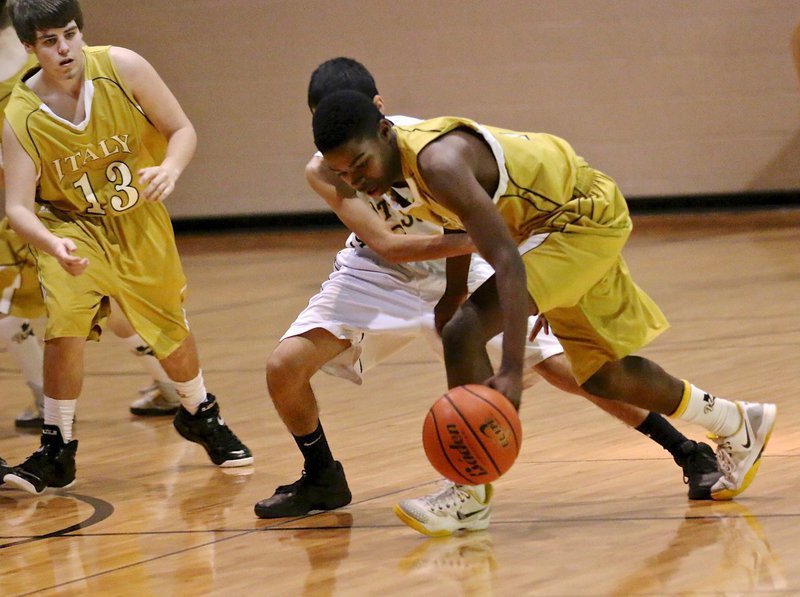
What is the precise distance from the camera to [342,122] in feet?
10.8

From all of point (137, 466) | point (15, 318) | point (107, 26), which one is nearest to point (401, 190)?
point (137, 466)

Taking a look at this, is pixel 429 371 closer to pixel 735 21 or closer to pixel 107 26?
pixel 735 21

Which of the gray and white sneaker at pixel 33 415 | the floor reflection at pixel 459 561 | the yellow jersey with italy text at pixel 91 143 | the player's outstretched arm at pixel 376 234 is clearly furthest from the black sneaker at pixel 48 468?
the floor reflection at pixel 459 561

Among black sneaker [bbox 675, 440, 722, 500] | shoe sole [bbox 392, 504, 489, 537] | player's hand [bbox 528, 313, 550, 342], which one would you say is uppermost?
player's hand [bbox 528, 313, 550, 342]

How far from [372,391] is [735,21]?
6.75 metres

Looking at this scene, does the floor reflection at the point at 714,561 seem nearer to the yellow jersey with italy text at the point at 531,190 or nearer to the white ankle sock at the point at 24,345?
the yellow jersey with italy text at the point at 531,190

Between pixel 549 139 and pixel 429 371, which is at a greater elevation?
pixel 549 139

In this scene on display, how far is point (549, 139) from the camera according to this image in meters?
3.76

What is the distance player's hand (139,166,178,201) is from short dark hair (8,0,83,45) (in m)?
0.57

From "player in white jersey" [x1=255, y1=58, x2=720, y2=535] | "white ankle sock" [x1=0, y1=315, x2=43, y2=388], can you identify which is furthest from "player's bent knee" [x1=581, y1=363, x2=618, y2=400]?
"white ankle sock" [x1=0, y1=315, x2=43, y2=388]

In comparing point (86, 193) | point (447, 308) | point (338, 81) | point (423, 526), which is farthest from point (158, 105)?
point (423, 526)

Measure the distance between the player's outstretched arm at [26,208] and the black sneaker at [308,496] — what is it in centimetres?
95

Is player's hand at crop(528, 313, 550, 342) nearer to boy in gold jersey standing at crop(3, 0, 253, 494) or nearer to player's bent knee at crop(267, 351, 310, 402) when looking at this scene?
player's bent knee at crop(267, 351, 310, 402)

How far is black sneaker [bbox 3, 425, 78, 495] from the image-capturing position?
14.8 feet
